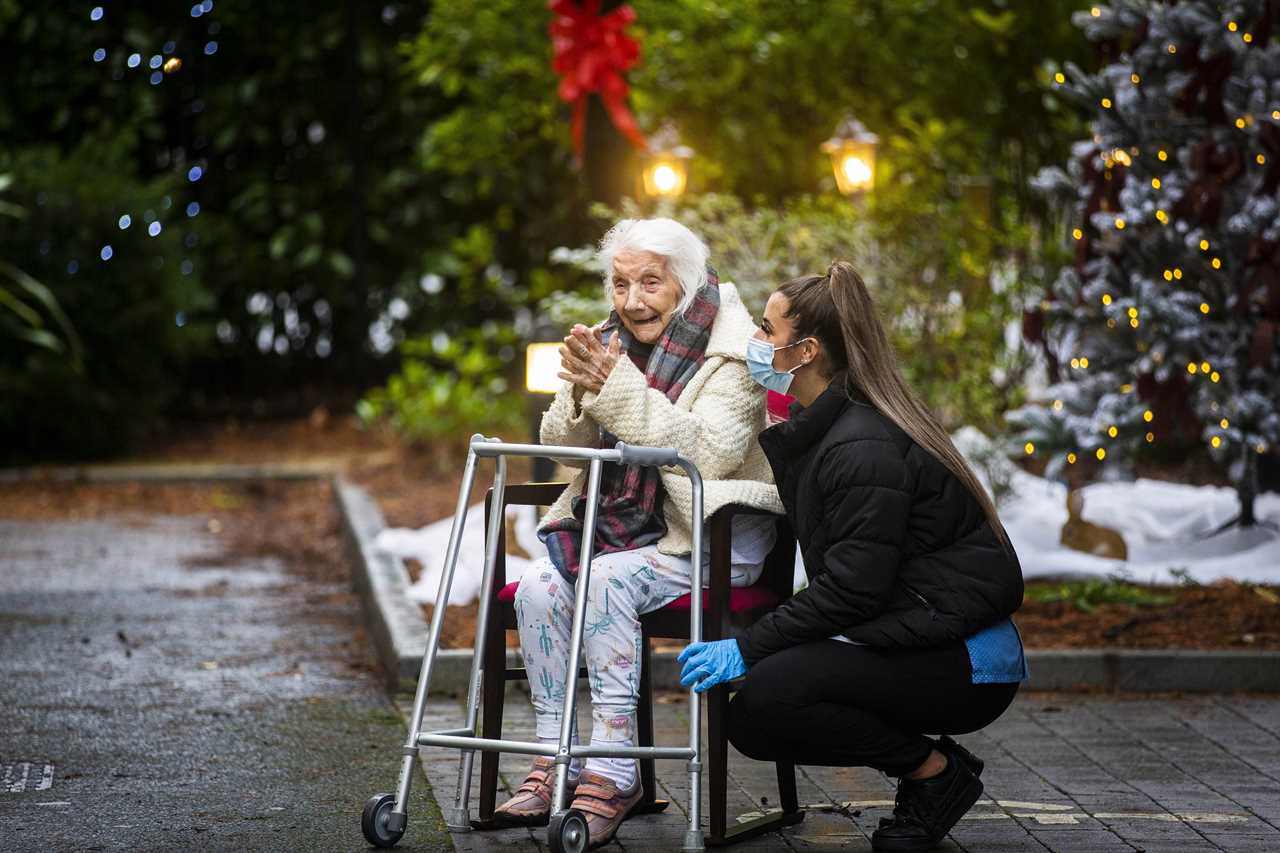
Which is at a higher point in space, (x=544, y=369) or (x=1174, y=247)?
(x=1174, y=247)

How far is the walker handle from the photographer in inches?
176

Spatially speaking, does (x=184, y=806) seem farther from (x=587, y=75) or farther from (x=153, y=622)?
(x=587, y=75)

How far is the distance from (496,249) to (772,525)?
40.6 feet

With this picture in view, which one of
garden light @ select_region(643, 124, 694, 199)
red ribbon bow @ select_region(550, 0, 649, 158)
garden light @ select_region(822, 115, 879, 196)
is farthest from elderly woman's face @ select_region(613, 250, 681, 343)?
garden light @ select_region(822, 115, 879, 196)

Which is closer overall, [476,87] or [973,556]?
[973,556]

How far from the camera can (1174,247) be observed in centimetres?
819

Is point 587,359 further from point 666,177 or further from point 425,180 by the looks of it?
point 425,180

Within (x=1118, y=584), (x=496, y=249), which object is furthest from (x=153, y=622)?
(x=496, y=249)

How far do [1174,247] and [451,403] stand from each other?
6621 mm

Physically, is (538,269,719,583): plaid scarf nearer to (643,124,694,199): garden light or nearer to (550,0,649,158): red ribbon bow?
(550,0,649,158): red ribbon bow

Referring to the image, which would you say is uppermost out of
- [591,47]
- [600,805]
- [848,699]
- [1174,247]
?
[591,47]

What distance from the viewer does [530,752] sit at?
4520mm

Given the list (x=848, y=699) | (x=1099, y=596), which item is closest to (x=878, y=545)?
(x=848, y=699)

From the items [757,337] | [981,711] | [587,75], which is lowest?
[981,711]
